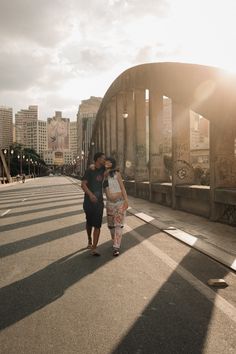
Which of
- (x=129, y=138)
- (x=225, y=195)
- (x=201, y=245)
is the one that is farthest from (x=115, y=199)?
(x=129, y=138)

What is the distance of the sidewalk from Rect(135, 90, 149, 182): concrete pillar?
10.2 m

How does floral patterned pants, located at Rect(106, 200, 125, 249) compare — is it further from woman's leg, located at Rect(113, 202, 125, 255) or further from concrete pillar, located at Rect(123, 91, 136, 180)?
concrete pillar, located at Rect(123, 91, 136, 180)

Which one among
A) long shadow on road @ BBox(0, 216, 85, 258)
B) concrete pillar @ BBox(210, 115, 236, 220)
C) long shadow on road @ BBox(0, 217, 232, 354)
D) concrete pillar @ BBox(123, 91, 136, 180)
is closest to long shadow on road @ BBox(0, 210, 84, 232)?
long shadow on road @ BBox(0, 216, 85, 258)

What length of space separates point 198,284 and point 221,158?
7.03 meters

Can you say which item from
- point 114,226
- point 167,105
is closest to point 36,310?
point 114,226

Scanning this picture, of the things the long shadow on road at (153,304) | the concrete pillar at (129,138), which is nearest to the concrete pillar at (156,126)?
the concrete pillar at (129,138)

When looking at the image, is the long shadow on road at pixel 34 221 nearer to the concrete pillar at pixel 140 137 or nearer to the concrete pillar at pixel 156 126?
the concrete pillar at pixel 156 126

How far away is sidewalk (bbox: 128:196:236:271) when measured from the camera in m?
7.60

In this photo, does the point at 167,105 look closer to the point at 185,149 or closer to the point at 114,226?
the point at 185,149

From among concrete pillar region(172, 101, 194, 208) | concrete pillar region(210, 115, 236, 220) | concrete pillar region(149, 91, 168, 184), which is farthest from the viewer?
concrete pillar region(149, 91, 168, 184)

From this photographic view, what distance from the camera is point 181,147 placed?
646 inches

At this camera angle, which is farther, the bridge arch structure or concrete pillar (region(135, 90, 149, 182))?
concrete pillar (region(135, 90, 149, 182))

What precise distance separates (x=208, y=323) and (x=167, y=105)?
376 feet

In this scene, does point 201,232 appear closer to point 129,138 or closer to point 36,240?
point 36,240
